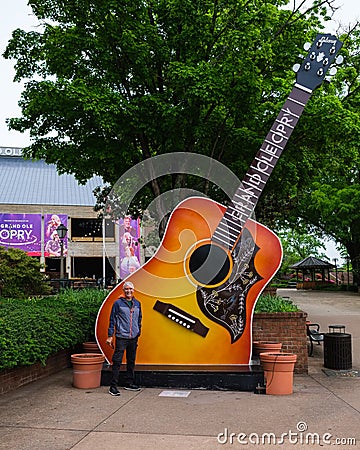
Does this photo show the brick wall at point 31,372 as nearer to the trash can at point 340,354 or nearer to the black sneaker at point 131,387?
the black sneaker at point 131,387

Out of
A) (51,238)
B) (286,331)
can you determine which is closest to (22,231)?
(51,238)

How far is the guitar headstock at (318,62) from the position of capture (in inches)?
421

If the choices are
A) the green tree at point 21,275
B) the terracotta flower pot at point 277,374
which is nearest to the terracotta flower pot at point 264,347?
the terracotta flower pot at point 277,374

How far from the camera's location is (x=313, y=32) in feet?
52.8

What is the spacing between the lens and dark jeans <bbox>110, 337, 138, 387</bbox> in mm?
8828

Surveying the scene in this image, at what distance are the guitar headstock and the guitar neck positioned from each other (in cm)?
18

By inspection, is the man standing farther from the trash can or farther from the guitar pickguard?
the trash can

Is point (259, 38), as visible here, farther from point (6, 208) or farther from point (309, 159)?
point (6, 208)

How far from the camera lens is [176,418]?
721 cm

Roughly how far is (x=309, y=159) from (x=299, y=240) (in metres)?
58.2

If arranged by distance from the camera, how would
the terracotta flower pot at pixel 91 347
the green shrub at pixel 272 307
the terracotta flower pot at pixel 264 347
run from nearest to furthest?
the terracotta flower pot at pixel 264 347, the terracotta flower pot at pixel 91 347, the green shrub at pixel 272 307

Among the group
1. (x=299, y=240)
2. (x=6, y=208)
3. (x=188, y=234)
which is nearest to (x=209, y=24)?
(x=188, y=234)

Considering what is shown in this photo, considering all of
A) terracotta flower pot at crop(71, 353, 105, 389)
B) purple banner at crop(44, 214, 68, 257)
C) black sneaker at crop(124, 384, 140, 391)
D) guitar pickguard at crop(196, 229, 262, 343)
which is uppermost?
purple banner at crop(44, 214, 68, 257)

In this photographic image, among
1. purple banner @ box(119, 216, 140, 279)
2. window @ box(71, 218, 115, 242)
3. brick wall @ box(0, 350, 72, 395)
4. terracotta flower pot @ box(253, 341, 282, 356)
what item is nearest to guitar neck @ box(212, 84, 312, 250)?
terracotta flower pot @ box(253, 341, 282, 356)
